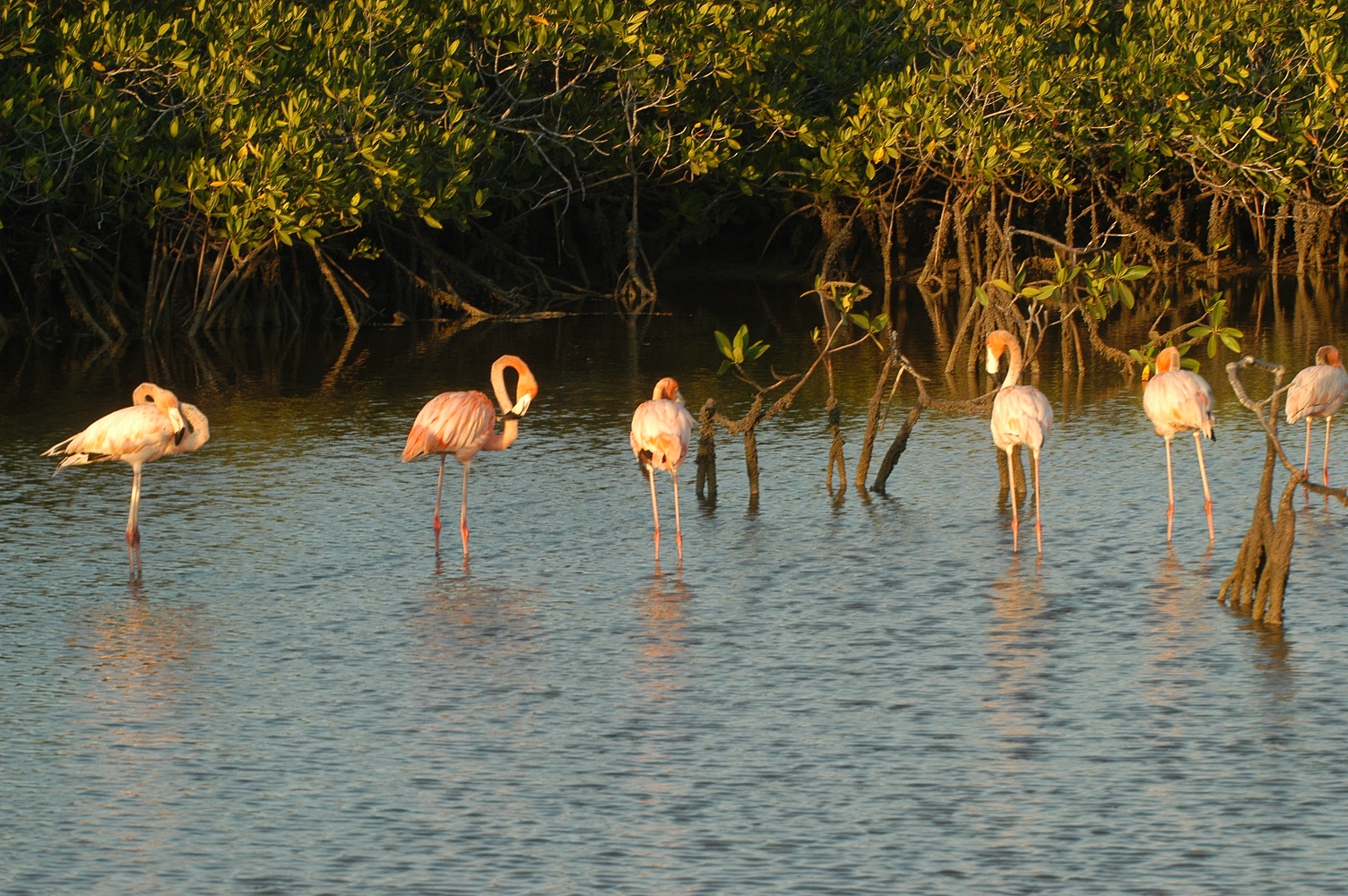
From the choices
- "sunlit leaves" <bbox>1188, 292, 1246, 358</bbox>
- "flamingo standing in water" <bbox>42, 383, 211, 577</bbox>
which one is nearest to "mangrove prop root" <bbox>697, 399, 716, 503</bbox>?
"sunlit leaves" <bbox>1188, 292, 1246, 358</bbox>

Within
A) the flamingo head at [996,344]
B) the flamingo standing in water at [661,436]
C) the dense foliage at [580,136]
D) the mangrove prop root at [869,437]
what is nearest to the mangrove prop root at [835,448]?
the mangrove prop root at [869,437]

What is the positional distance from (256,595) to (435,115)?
14029 millimetres

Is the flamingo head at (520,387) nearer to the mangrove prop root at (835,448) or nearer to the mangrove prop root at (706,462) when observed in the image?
the mangrove prop root at (706,462)

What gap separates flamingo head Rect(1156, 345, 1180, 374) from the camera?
11.6 meters

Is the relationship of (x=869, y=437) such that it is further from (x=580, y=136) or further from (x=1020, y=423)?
Answer: (x=580, y=136)

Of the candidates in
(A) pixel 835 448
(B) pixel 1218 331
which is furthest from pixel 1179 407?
(A) pixel 835 448

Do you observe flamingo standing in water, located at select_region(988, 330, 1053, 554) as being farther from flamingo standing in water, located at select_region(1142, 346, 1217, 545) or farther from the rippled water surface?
flamingo standing in water, located at select_region(1142, 346, 1217, 545)

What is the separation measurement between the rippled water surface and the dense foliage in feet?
22.8

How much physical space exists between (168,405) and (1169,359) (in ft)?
18.9

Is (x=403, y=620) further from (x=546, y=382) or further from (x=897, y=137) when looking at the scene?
(x=897, y=137)

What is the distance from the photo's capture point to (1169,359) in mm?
11641

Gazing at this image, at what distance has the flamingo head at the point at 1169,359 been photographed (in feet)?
38.0

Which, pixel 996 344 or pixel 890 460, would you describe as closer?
pixel 996 344

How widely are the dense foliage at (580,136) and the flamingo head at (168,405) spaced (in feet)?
29.7
